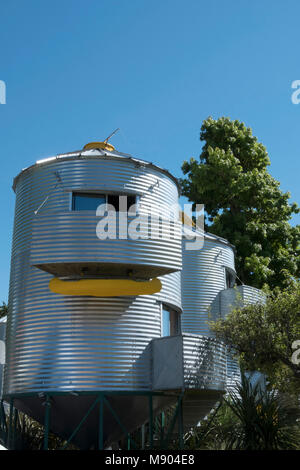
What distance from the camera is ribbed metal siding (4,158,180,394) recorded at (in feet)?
64.8

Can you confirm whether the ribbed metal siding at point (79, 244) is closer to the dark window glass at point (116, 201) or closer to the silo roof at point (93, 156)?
the dark window glass at point (116, 201)

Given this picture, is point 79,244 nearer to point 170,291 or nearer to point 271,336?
point 170,291

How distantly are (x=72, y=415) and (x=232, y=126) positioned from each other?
111 feet

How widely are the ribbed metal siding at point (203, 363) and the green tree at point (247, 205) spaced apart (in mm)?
19139

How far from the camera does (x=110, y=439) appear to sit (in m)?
21.7

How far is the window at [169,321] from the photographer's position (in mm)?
22422

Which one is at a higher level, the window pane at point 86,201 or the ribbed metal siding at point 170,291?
the window pane at point 86,201

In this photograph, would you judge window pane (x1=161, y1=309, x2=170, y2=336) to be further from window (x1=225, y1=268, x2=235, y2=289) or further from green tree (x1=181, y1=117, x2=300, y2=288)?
green tree (x1=181, y1=117, x2=300, y2=288)

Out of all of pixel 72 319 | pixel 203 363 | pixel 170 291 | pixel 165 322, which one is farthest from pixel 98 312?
pixel 203 363

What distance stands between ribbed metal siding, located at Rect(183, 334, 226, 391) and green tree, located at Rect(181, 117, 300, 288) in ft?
62.8

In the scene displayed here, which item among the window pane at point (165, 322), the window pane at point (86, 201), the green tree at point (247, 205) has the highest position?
the green tree at point (247, 205)

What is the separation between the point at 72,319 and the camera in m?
20.2

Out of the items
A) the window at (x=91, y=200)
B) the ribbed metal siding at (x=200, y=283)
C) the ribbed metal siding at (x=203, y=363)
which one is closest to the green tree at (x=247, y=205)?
the ribbed metal siding at (x=200, y=283)
